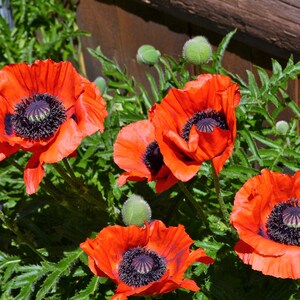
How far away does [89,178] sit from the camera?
2768mm

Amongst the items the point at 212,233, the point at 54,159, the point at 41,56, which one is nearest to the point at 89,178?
the point at 212,233

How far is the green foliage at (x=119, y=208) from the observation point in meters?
2.14

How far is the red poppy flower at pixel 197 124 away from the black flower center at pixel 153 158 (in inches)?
4.2

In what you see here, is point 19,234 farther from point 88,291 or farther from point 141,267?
point 141,267

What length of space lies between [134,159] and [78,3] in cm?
244

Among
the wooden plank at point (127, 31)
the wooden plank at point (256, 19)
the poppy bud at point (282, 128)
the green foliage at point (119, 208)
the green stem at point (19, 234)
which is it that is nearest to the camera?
the green foliage at point (119, 208)

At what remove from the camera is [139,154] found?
1.97m

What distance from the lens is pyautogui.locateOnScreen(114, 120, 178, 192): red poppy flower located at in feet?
6.24

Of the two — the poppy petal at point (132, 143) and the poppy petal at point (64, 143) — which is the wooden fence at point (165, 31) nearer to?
→ the poppy petal at point (132, 143)

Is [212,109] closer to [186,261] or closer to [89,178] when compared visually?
[186,261]

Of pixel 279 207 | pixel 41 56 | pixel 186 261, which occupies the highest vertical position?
pixel 279 207

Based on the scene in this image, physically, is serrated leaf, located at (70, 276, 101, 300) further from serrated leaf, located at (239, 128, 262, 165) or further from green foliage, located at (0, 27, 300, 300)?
serrated leaf, located at (239, 128, 262, 165)

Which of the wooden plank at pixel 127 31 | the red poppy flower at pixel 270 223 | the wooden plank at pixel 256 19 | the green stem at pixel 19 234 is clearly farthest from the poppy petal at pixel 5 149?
the wooden plank at pixel 127 31

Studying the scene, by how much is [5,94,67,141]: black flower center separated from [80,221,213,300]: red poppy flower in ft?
1.12
